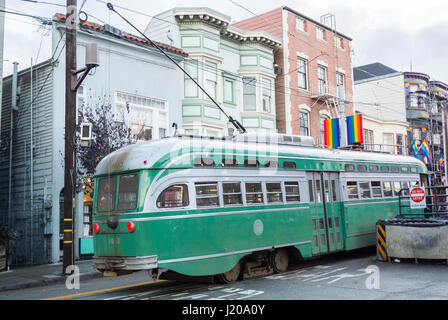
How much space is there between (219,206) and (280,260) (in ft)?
8.50

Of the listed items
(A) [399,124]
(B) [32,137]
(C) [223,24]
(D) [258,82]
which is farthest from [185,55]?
(A) [399,124]

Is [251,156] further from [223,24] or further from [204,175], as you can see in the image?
[223,24]

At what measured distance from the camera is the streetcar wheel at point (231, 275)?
9.81 m

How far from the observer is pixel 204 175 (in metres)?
9.55

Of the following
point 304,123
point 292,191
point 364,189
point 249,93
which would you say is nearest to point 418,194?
point 364,189

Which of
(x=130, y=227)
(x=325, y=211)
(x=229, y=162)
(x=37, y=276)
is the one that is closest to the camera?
(x=130, y=227)

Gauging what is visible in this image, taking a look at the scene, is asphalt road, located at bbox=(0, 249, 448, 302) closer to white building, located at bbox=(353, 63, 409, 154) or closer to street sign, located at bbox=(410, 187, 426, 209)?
street sign, located at bbox=(410, 187, 426, 209)

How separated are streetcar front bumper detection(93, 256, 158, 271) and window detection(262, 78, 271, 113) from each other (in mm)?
16268

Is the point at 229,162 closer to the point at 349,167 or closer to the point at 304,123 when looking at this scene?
the point at 349,167

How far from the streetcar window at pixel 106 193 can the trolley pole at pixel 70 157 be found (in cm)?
309

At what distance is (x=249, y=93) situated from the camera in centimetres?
2367

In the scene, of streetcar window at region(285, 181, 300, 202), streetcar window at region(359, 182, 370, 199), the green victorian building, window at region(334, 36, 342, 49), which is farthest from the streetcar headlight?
window at region(334, 36, 342, 49)

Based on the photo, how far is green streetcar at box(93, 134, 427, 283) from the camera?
29.0 ft

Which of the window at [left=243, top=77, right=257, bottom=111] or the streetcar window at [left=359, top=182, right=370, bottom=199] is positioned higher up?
the window at [left=243, top=77, right=257, bottom=111]
